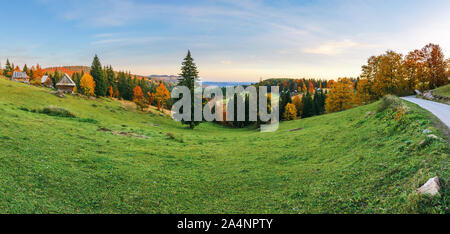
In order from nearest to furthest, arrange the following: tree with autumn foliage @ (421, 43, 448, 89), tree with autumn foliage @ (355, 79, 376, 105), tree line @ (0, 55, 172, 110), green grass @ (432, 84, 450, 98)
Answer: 1. green grass @ (432, 84, 450, 98)
2. tree with autumn foliage @ (421, 43, 448, 89)
3. tree with autumn foliage @ (355, 79, 376, 105)
4. tree line @ (0, 55, 172, 110)

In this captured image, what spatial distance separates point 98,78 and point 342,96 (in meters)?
80.0

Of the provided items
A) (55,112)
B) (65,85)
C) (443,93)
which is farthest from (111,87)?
(443,93)

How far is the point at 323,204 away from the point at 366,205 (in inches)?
58.5

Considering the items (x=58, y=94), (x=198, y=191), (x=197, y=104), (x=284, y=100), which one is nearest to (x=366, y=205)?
(x=198, y=191)

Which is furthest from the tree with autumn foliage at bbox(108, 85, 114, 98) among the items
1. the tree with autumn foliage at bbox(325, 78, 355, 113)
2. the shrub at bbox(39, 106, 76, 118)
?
the tree with autumn foliage at bbox(325, 78, 355, 113)

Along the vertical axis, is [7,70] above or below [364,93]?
above

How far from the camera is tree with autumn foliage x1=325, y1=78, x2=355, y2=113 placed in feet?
179

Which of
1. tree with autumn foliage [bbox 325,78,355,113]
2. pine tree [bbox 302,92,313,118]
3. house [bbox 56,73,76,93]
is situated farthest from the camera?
pine tree [bbox 302,92,313,118]

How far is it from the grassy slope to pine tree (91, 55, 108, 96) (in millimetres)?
61147

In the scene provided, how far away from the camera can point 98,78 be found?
235ft

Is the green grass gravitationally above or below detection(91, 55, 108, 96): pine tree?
below

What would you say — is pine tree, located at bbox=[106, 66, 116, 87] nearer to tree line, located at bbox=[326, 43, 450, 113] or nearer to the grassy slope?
the grassy slope

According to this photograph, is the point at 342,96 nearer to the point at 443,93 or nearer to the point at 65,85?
the point at 443,93
